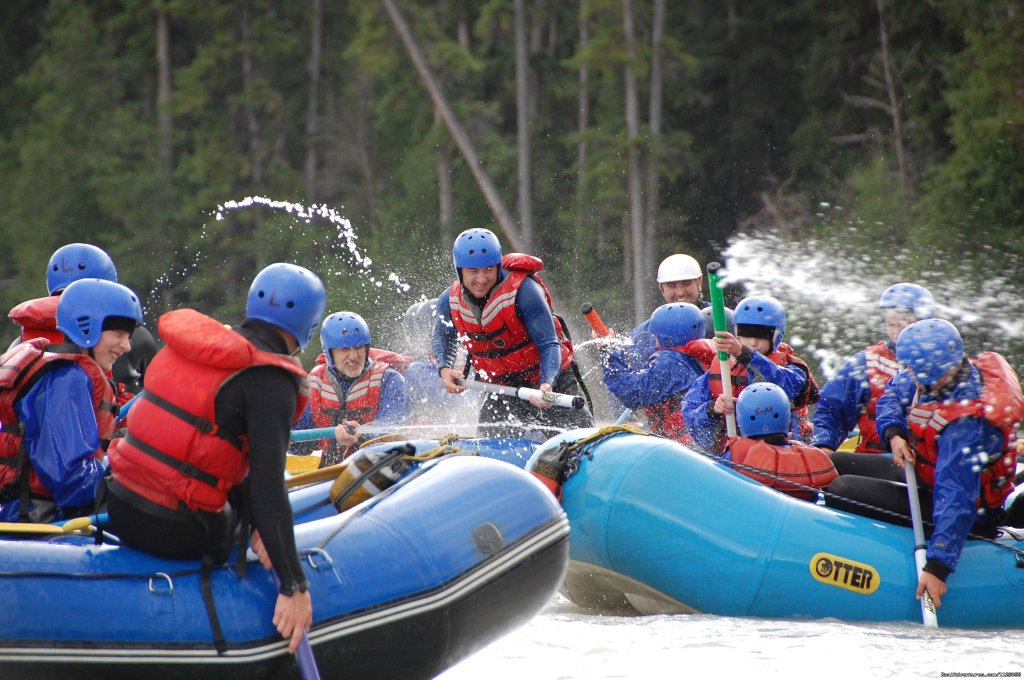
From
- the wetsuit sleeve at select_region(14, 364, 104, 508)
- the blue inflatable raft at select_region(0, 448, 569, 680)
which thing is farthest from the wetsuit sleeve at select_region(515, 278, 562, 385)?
the wetsuit sleeve at select_region(14, 364, 104, 508)

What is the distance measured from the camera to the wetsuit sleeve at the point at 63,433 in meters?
4.24

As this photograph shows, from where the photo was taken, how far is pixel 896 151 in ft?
61.4

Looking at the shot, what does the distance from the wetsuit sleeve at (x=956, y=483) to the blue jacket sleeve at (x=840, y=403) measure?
3.67ft

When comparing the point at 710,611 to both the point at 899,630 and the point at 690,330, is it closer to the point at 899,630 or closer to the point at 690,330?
the point at 899,630

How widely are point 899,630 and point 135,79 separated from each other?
24.5 m

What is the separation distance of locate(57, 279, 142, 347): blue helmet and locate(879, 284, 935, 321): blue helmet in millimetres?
3539

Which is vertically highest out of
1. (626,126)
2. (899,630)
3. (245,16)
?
(245,16)

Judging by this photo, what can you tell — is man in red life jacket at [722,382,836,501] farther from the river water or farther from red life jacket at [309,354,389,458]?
red life jacket at [309,354,389,458]

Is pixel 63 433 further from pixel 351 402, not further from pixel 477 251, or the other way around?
pixel 351 402

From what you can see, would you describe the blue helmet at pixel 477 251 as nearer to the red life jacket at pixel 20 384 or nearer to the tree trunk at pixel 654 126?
the red life jacket at pixel 20 384

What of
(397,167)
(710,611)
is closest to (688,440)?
(710,611)

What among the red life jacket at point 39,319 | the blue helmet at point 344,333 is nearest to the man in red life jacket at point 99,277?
the red life jacket at point 39,319

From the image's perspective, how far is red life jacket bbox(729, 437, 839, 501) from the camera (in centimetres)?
583

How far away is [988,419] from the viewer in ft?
17.1
